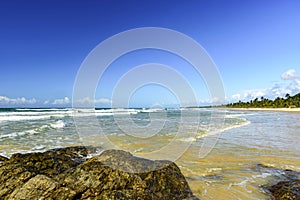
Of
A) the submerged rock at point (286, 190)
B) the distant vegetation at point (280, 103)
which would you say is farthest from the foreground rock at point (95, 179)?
the distant vegetation at point (280, 103)

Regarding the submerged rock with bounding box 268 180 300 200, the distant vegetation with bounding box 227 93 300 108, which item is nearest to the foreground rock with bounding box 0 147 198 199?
the submerged rock with bounding box 268 180 300 200

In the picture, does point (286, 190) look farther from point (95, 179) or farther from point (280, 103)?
point (280, 103)

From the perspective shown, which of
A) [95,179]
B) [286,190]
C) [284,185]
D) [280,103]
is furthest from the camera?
[280,103]

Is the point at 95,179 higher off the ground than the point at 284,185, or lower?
higher

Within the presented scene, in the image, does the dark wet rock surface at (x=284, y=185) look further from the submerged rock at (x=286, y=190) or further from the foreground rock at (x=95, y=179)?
the foreground rock at (x=95, y=179)

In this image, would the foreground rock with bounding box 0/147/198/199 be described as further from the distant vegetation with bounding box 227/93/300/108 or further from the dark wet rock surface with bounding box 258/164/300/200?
the distant vegetation with bounding box 227/93/300/108

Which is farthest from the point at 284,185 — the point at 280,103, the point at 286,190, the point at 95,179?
the point at 280,103

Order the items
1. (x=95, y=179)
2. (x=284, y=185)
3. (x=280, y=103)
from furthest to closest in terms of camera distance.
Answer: (x=280, y=103)
(x=284, y=185)
(x=95, y=179)

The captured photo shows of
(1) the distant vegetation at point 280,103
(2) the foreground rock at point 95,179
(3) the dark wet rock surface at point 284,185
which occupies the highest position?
(1) the distant vegetation at point 280,103

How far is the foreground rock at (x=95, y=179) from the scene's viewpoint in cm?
363

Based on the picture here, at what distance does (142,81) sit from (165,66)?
1.30 m

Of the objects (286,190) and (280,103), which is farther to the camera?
(280,103)

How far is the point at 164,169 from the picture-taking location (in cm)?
485

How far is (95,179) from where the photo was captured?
3846 millimetres
